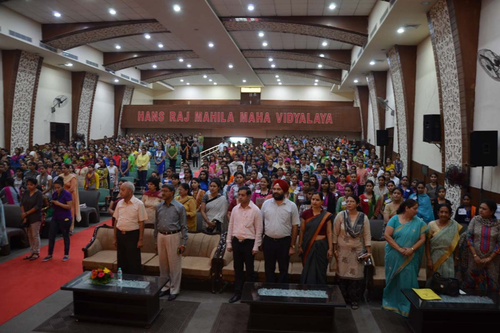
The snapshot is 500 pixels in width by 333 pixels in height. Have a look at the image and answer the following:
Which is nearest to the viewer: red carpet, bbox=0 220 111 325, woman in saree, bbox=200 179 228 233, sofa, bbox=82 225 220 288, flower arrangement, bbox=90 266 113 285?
flower arrangement, bbox=90 266 113 285

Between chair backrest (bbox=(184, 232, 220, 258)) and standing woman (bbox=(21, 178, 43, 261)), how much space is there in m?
2.53

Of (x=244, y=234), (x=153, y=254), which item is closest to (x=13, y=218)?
(x=153, y=254)

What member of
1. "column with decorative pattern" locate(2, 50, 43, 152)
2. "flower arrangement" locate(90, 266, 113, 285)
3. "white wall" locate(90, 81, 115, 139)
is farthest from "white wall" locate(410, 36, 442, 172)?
"white wall" locate(90, 81, 115, 139)

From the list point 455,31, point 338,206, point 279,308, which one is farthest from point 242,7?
point 279,308

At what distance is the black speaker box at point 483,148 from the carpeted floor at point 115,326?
467 cm

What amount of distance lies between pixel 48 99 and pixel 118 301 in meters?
14.6

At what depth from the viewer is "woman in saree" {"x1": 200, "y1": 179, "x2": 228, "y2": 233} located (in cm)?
539

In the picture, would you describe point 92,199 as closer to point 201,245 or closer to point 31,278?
point 31,278

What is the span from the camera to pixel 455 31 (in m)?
6.31

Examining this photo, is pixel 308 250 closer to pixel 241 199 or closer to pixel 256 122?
pixel 241 199

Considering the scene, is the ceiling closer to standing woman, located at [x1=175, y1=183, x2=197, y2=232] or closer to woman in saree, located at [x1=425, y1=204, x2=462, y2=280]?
standing woman, located at [x1=175, y1=183, x2=197, y2=232]

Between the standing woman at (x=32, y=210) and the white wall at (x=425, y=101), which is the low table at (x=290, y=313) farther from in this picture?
the white wall at (x=425, y=101)

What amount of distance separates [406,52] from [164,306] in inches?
374

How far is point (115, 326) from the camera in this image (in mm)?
3779
